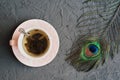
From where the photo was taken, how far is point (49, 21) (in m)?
0.79

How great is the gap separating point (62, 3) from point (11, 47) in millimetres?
221

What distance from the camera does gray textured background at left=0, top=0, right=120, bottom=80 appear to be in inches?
30.6

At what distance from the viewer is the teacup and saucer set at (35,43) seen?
75cm

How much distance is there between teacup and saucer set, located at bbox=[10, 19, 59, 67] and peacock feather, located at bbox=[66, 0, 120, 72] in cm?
7

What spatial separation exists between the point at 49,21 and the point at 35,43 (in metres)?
0.09

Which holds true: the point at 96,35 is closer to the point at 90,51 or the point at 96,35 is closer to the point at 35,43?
the point at 90,51

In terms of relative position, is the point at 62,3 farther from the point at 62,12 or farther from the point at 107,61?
the point at 107,61

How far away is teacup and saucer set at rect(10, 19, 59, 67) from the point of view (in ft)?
2.47

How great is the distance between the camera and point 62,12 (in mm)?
795

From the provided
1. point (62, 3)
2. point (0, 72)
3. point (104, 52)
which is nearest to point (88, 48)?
point (104, 52)

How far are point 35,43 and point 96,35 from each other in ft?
0.67

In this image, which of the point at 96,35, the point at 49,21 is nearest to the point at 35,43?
the point at 49,21

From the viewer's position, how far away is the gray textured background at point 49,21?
0.78 metres

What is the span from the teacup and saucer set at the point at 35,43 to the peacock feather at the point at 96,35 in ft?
0.24
